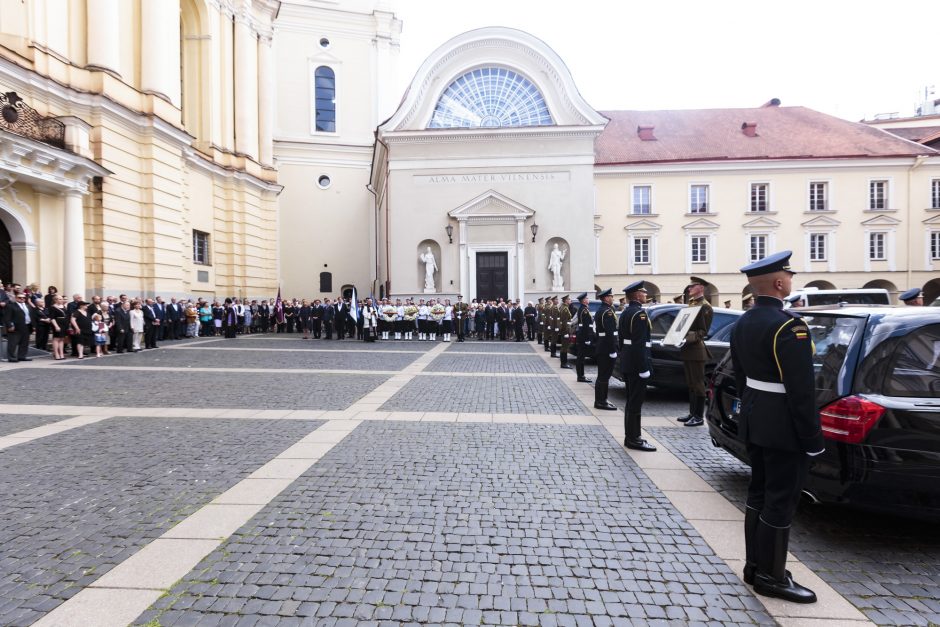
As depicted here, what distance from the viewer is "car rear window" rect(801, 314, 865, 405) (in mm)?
4316

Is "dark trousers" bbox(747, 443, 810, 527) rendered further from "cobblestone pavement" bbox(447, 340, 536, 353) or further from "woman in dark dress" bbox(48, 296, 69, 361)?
"woman in dark dress" bbox(48, 296, 69, 361)

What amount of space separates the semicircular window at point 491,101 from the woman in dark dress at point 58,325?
63.8 feet

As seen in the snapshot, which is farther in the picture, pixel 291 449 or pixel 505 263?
pixel 505 263

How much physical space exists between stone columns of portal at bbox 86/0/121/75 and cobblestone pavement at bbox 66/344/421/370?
1021cm

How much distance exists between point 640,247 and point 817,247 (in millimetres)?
11427

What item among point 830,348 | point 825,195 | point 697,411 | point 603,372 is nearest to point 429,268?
point 603,372

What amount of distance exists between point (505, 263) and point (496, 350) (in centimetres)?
1050

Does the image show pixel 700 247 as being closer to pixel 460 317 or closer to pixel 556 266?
→ pixel 556 266

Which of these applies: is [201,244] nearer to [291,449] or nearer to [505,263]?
[505,263]

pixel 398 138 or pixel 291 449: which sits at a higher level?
pixel 398 138

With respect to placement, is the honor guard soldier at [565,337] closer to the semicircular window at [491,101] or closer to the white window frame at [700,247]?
the semicircular window at [491,101]

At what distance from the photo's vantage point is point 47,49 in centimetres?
1831

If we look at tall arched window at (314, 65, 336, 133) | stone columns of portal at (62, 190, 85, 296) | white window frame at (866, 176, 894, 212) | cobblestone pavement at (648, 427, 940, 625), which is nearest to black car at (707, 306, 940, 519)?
cobblestone pavement at (648, 427, 940, 625)

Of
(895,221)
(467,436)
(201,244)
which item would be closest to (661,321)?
(467,436)
